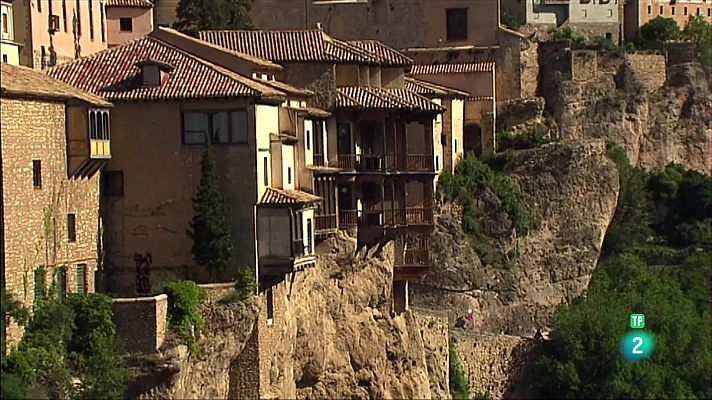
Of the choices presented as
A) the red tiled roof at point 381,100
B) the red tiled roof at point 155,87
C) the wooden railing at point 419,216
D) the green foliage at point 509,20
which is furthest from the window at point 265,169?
→ the green foliage at point 509,20

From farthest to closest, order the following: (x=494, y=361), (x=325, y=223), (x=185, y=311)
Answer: (x=494, y=361)
(x=325, y=223)
(x=185, y=311)

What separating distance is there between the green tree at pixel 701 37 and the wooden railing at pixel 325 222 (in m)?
36.3

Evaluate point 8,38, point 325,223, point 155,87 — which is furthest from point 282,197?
point 8,38

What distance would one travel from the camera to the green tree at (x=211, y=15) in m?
79.8

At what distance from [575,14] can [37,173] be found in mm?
45191

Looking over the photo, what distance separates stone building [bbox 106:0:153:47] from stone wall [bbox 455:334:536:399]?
56.5 ft

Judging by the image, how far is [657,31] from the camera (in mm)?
96188

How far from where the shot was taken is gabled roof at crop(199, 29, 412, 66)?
62969 millimetres

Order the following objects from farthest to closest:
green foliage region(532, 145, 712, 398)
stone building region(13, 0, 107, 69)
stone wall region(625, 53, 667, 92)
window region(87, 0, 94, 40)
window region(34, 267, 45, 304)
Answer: stone wall region(625, 53, 667, 92), window region(87, 0, 94, 40), green foliage region(532, 145, 712, 398), stone building region(13, 0, 107, 69), window region(34, 267, 45, 304)

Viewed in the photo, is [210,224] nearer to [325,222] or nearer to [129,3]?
[325,222]

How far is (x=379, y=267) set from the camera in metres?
65.9

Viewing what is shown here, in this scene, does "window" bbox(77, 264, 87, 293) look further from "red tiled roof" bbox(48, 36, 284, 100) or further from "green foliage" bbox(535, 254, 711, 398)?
"green foliage" bbox(535, 254, 711, 398)

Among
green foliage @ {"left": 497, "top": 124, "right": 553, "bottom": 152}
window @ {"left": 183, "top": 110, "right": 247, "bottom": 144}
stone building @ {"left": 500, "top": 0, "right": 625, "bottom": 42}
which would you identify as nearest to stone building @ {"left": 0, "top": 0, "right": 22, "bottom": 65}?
window @ {"left": 183, "top": 110, "right": 247, "bottom": 144}

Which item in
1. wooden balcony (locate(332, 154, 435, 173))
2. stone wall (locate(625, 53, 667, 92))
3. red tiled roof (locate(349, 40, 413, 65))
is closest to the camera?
wooden balcony (locate(332, 154, 435, 173))
